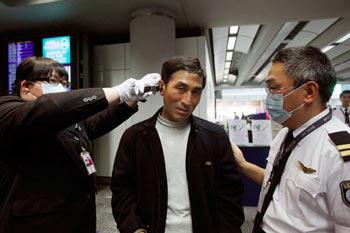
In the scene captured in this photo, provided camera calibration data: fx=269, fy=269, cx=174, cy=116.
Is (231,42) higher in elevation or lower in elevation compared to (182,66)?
higher

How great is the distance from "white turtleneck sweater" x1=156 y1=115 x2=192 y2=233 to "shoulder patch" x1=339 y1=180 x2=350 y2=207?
0.56m

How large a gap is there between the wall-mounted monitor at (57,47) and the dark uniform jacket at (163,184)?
9.60 ft

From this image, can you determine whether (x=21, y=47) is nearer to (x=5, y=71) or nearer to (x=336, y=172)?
(x=5, y=71)

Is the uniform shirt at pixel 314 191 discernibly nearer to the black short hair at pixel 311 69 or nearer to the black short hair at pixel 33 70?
the black short hair at pixel 311 69

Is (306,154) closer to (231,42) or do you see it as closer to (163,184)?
(163,184)

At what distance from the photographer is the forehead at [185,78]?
120 cm

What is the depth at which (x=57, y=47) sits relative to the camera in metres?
3.70

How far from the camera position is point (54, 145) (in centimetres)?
114

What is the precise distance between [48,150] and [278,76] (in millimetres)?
1005

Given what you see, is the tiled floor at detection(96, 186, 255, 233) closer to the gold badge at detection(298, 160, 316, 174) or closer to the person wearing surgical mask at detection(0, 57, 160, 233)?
the person wearing surgical mask at detection(0, 57, 160, 233)

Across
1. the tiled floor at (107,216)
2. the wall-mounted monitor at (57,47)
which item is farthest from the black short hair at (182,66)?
the wall-mounted monitor at (57,47)

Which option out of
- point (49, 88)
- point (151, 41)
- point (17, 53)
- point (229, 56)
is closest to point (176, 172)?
point (49, 88)

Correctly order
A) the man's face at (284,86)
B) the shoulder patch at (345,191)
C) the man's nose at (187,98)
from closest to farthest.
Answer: the shoulder patch at (345,191) → the man's face at (284,86) → the man's nose at (187,98)

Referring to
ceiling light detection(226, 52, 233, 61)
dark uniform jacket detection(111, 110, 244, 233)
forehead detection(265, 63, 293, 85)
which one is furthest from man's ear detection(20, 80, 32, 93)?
ceiling light detection(226, 52, 233, 61)
